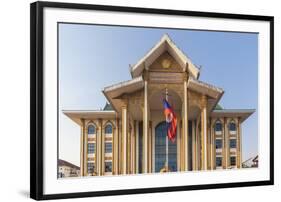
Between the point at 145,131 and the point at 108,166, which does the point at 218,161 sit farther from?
the point at 108,166

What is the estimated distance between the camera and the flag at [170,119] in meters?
5.32

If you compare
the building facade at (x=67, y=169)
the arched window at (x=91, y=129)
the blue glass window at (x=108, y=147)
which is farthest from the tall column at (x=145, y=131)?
the building facade at (x=67, y=169)

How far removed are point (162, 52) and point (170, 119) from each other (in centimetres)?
46

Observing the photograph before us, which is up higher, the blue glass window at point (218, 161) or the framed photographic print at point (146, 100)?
the framed photographic print at point (146, 100)

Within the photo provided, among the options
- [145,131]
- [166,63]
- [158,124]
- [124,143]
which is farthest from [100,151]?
[166,63]

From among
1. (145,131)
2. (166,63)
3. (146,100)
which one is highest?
(166,63)

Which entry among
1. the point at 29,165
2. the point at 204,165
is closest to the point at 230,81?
the point at 204,165

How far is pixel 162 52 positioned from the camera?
5273 mm

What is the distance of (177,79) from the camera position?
5.34 metres

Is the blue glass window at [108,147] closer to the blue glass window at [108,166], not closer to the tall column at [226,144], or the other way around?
the blue glass window at [108,166]

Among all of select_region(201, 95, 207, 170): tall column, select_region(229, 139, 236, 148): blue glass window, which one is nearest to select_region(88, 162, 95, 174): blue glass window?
select_region(201, 95, 207, 170): tall column

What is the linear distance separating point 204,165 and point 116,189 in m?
0.70

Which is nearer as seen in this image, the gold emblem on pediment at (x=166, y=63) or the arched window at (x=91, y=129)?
the arched window at (x=91, y=129)

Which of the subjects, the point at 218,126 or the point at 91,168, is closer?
the point at 91,168
